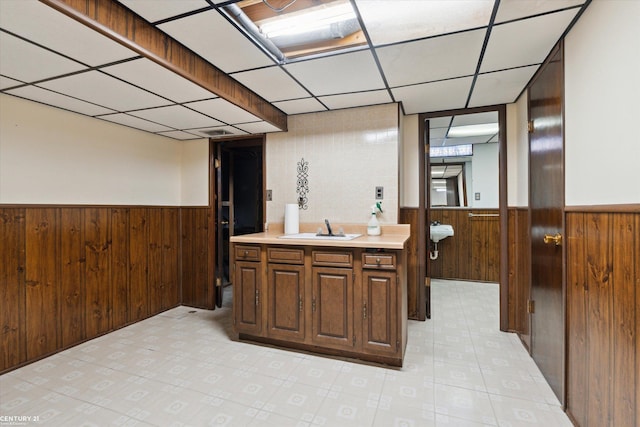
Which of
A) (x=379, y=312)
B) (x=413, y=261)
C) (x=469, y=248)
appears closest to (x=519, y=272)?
(x=413, y=261)

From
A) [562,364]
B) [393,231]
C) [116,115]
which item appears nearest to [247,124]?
[116,115]

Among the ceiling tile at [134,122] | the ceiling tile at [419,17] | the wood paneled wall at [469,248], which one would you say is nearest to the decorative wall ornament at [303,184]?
the ceiling tile at [134,122]

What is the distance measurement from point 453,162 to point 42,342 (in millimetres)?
6049

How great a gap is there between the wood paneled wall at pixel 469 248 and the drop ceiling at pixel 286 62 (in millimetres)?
2377

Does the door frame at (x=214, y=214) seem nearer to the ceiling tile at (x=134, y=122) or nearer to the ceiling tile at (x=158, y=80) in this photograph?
the ceiling tile at (x=134, y=122)

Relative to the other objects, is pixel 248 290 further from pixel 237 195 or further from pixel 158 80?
pixel 237 195

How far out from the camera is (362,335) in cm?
230

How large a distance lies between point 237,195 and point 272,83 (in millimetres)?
3074

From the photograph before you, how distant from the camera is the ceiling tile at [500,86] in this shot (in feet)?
7.29

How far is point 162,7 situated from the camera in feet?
4.74

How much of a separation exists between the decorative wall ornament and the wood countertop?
24cm

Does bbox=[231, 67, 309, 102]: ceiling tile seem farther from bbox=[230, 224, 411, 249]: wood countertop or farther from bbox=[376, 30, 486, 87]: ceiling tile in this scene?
bbox=[230, 224, 411, 249]: wood countertop

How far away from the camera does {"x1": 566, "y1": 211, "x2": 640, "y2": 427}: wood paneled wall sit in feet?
3.76

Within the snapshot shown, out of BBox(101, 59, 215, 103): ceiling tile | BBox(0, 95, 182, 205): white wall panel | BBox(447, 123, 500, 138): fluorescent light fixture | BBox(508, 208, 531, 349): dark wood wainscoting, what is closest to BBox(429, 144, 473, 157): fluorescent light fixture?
BBox(447, 123, 500, 138): fluorescent light fixture
